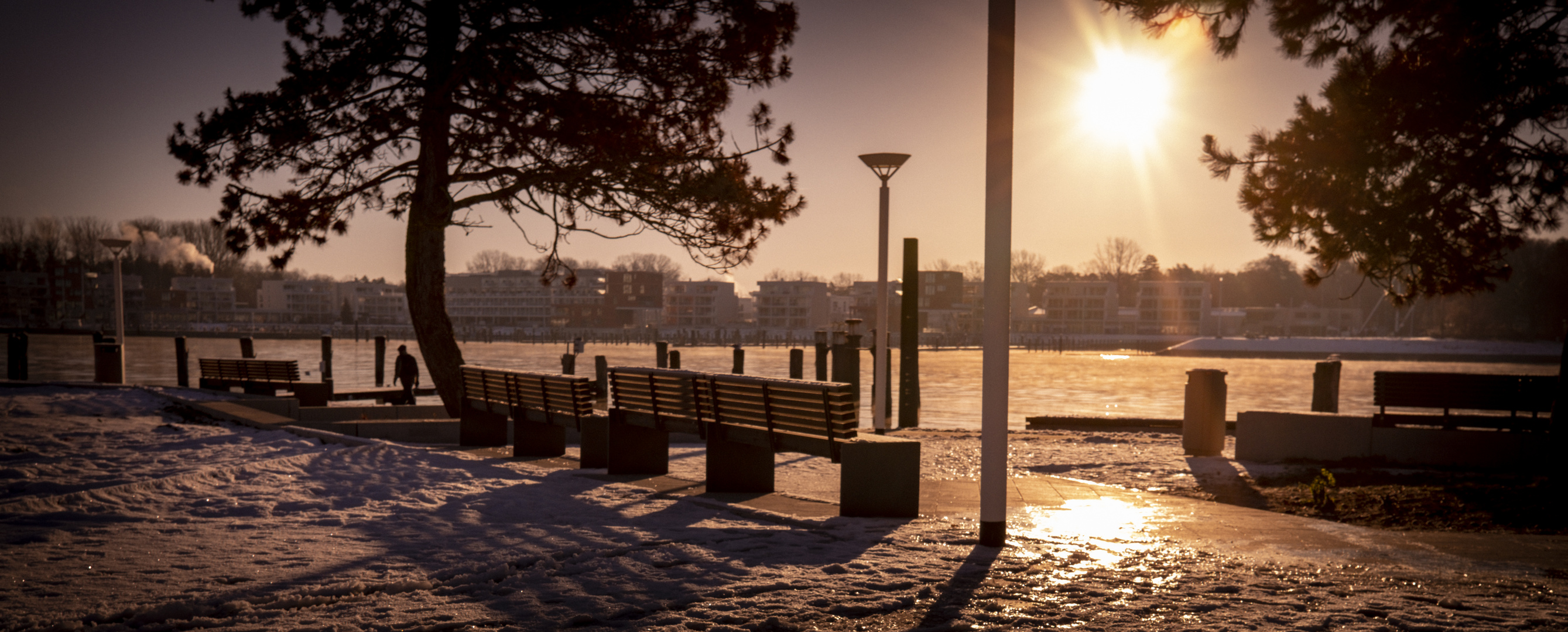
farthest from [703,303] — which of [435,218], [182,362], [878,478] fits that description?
[878,478]

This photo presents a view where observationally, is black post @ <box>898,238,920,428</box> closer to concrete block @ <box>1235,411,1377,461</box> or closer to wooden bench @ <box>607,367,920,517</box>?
concrete block @ <box>1235,411,1377,461</box>

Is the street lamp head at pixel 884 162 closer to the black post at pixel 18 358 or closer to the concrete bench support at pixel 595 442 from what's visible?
the concrete bench support at pixel 595 442

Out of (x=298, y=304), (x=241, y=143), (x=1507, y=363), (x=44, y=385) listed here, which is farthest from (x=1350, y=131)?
(x=298, y=304)

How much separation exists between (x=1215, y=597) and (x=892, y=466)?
102 inches

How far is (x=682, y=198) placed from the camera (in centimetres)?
1331

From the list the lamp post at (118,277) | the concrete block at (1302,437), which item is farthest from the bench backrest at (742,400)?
the lamp post at (118,277)

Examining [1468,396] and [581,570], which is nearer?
[581,570]

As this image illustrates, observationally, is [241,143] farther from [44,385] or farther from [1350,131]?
[1350,131]

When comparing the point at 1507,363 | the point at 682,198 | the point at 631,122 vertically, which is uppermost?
the point at 631,122

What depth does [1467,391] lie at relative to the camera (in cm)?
1065

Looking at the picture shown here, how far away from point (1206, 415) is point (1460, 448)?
254 cm

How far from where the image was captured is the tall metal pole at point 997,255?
20.1ft

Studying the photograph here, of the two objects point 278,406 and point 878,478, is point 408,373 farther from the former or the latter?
point 878,478

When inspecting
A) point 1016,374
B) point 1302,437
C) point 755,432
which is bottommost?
point 1016,374
